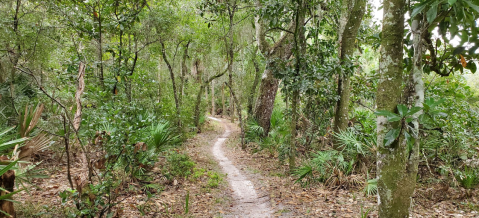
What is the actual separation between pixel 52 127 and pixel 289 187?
21.9 feet

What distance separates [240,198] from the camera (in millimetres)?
5719

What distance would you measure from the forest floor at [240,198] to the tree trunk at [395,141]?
61.8 inches

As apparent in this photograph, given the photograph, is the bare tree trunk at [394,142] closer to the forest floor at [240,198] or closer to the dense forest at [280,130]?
the dense forest at [280,130]

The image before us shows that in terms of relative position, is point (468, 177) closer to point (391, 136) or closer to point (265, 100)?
point (391, 136)

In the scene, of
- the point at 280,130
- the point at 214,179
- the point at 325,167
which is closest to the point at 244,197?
the point at 214,179

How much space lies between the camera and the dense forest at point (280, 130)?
8.75 feet

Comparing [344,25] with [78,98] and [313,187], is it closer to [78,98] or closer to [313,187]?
[313,187]

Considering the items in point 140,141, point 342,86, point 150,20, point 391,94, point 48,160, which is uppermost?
point 150,20

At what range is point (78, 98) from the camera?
11.9 ft

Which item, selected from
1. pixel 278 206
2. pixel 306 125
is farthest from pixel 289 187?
pixel 306 125

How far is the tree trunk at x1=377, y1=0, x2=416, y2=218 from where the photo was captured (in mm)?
2609

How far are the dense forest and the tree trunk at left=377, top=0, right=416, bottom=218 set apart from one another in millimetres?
12

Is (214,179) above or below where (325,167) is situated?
below

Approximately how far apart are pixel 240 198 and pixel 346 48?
15.6 feet
